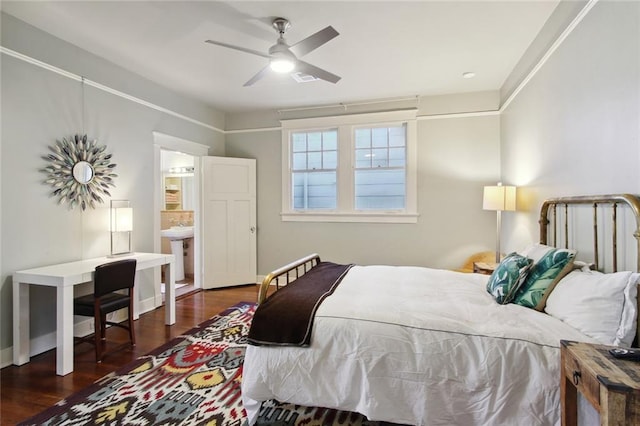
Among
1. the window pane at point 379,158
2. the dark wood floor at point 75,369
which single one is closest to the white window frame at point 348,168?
the window pane at point 379,158

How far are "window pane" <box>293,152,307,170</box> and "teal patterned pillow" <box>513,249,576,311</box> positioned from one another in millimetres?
3542

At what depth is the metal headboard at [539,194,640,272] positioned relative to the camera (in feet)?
4.82

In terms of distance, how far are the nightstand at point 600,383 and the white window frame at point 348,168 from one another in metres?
3.20

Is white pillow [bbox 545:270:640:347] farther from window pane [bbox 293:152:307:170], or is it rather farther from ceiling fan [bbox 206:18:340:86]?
window pane [bbox 293:152:307:170]

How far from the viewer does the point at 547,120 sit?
2473 millimetres

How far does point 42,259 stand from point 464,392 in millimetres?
3415

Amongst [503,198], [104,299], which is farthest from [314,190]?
[104,299]

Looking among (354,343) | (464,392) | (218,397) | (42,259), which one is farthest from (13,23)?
(464,392)

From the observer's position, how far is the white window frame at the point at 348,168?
4.38 m

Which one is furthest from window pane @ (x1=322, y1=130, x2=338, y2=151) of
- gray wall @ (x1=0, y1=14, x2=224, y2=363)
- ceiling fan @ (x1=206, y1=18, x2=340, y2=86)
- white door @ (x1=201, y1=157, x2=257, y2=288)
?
gray wall @ (x1=0, y1=14, x2=224, y2=363)

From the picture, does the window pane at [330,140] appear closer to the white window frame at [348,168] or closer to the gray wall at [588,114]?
the white window frame at [348,168]

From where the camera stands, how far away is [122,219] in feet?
10.6

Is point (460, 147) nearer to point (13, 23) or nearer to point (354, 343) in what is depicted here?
point (354, 343)

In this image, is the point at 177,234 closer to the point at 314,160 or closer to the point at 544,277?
the point at 314,160
